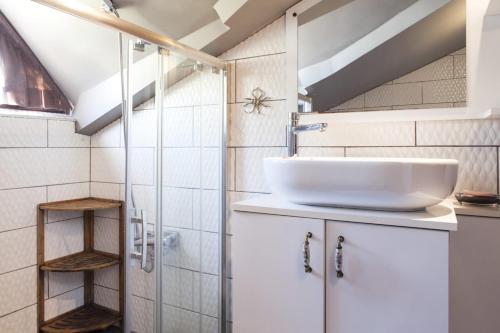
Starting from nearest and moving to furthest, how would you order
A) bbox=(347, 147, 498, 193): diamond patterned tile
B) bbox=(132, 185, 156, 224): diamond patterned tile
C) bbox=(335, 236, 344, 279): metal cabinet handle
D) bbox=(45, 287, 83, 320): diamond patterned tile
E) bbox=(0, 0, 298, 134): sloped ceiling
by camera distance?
bbox=(335, 236, 344, 279): metal cabinet handle, bbox=(347, 147, 498, 193): diamond patterned tile, bbox=(132, 185, 156, 224): diamond patterned tile, bbox=(0, 0, 298, 134): sloped ceiling, bbox=(45, 287, 83, 320): diamond patterned tile

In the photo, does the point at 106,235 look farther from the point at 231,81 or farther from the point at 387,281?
the point at 387,281

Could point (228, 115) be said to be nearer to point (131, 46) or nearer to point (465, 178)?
point (131, 46)

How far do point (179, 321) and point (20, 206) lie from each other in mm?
1023

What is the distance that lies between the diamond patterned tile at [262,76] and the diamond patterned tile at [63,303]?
1.51 m

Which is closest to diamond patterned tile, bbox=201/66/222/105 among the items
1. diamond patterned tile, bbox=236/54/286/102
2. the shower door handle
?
diamond patterned tile, bbox=236/54/286/102

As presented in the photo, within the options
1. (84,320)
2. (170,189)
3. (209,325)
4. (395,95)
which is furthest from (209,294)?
(395,95)

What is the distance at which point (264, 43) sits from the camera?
1.75 metres

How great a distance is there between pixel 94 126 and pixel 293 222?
1.43 m

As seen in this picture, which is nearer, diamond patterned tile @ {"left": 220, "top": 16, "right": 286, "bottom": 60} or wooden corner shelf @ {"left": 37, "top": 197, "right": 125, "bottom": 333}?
diamond patterned tile @ {"left": 220, "top": 16, "right": 286, "bottom": 60}

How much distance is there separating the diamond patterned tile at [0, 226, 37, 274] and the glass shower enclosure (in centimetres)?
75

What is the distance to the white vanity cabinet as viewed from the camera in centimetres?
96

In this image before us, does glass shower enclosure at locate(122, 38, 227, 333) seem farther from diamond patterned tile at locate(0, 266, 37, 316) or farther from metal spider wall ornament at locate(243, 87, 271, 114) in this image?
diamond patterned tile at locate(0, 266, 37, 316)

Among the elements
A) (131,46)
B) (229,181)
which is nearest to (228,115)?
(229,181)

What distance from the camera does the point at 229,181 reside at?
6.05 ft
